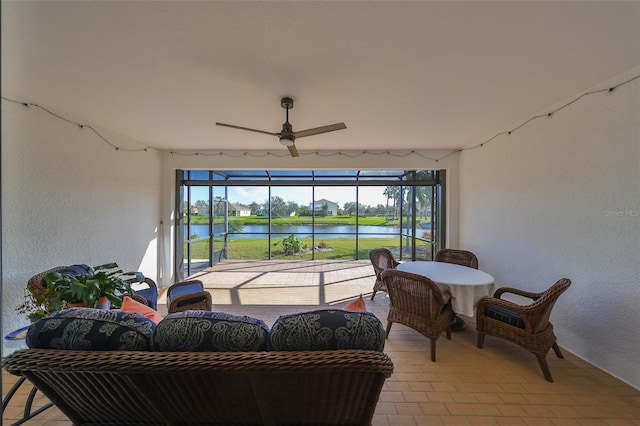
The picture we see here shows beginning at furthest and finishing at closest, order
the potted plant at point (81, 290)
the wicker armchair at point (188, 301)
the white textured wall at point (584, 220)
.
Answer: the wicker armchair at point (188, 301), the white textured wall at point (584, 220), the potted plant at point (81, 290)

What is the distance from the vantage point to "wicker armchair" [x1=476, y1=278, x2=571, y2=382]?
2143 millimetres

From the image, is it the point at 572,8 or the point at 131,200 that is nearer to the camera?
the point at 572,8

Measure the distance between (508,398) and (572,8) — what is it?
2.73m

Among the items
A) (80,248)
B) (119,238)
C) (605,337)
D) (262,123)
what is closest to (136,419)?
(80,248)

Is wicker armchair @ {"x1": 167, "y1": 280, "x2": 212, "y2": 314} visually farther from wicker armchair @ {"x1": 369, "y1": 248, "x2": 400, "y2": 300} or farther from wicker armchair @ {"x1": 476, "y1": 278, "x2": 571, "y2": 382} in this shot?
wicker armchair @ {"x1": 476, "y1": 278, "x2": 571, "y2": 382}

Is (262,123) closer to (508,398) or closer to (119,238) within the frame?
(119,238)

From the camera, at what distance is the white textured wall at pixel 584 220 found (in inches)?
83.3

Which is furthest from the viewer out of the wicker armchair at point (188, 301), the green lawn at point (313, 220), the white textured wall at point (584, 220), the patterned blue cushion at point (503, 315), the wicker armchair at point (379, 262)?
the green lawn at point (313, 220)

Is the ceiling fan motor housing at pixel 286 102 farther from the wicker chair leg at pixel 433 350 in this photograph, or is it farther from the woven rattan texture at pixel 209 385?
the wicker chair leg at pixel 433 350

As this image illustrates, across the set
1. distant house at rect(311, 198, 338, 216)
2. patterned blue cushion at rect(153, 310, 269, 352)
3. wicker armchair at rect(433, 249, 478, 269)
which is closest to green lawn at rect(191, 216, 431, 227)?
distant house at rect(311, 198, 338, 216)

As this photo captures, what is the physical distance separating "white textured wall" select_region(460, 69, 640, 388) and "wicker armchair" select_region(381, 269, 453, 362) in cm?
120

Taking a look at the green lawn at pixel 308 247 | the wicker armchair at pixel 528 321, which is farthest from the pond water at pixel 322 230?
the wicker armchair at pixel 528 321

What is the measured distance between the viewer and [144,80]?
2.23m

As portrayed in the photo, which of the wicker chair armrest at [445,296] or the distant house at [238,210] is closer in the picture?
the wicker chair armrest at [445,296]
